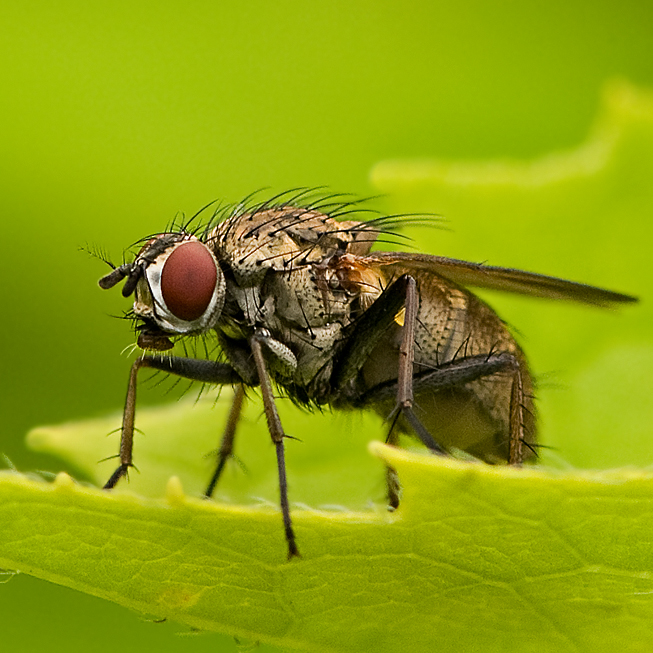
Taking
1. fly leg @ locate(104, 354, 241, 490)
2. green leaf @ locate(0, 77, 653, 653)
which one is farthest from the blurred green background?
green leaf @ locate(0, 77, 653, 653)

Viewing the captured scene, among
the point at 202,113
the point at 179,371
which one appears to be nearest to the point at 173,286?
the point at 179,371

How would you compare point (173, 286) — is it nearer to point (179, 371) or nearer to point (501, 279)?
point (179, 371)

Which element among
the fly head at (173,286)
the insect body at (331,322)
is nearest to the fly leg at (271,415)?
the insect body at (331,322)

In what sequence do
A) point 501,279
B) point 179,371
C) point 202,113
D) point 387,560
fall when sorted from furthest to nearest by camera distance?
point 202,113, point 179,371, point 501,279, point 387,560

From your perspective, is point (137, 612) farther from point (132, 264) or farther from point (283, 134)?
point (283, 134)

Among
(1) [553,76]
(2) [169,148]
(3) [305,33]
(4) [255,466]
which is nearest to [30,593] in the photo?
(4) [255,466]

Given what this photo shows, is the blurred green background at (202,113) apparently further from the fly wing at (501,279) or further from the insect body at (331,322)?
the fly wing at (501,279)

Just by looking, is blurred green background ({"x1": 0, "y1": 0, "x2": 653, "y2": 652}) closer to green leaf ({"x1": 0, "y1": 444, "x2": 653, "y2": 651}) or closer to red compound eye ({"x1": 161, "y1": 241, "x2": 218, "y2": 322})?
red compound eye ({"x1": 161, "y1": 241, "x2": 218, "y2": 322})
